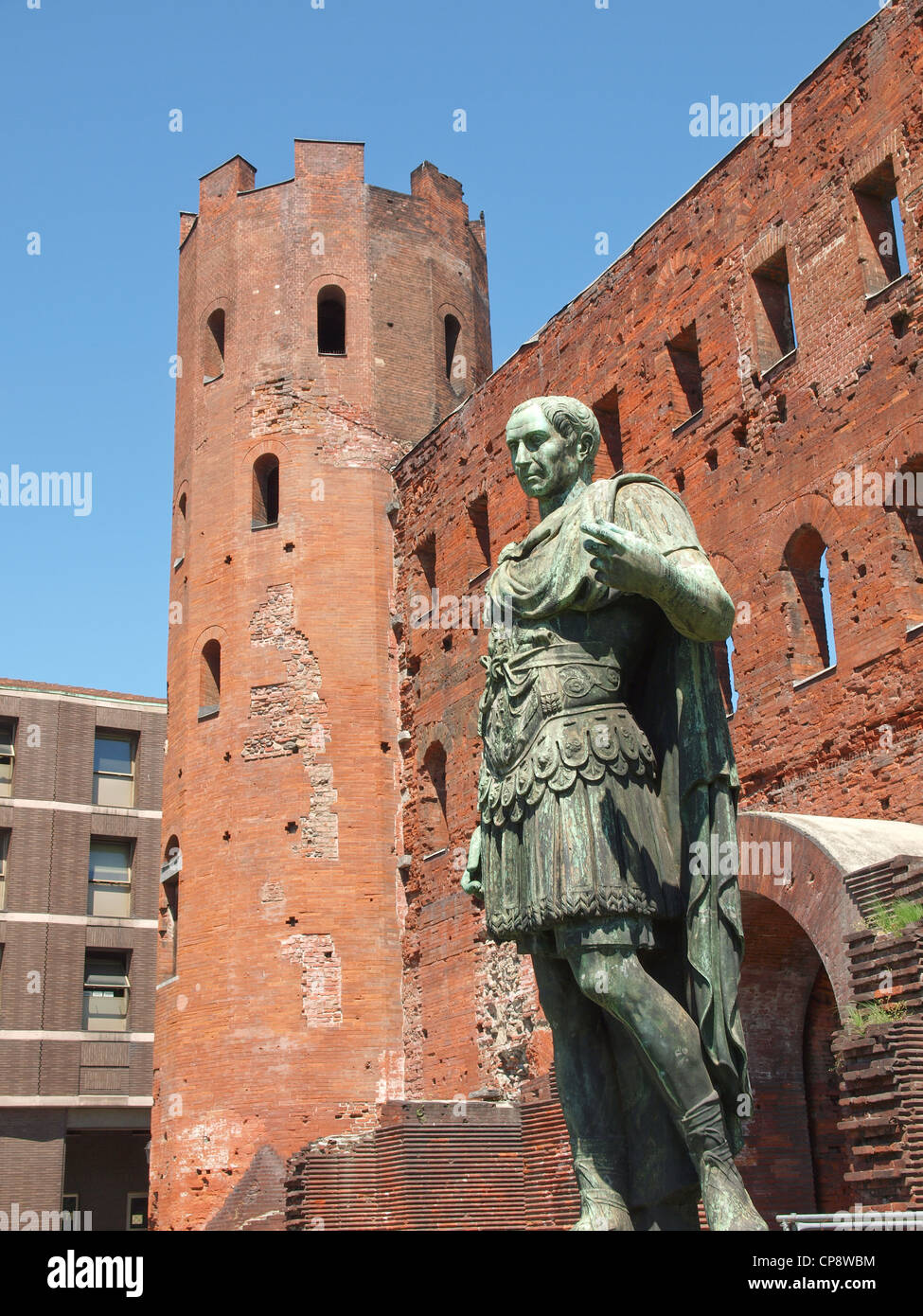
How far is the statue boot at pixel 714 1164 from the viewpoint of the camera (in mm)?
3562

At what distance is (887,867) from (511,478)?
11.4 meters

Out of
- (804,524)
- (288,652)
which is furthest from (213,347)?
(804,524)

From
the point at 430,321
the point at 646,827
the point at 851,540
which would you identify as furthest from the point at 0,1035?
the point at 646,827

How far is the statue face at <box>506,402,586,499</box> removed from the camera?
176 inches

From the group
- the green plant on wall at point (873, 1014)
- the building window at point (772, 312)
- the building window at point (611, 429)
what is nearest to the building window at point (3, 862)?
the building window at point (611, 429)

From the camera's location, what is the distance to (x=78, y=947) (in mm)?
30219

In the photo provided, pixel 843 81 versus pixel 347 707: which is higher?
pixel 843 81

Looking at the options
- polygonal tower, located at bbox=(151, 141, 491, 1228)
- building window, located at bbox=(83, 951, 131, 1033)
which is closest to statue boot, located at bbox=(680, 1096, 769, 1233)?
polygonal tower, located at bbox=(151, 141, 491, 1228)

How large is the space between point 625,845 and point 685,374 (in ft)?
45.3

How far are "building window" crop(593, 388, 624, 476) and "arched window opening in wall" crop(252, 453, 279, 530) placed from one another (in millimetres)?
5309

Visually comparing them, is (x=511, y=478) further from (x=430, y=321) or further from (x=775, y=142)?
(x=775, y=142)

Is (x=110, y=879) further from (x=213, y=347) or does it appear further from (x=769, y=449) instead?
(x=769, y=449)

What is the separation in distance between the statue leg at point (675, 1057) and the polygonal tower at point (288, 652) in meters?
15.5

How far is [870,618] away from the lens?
13.1 metres
